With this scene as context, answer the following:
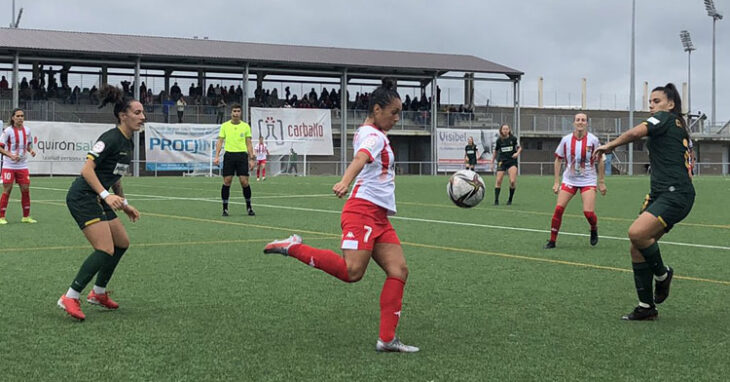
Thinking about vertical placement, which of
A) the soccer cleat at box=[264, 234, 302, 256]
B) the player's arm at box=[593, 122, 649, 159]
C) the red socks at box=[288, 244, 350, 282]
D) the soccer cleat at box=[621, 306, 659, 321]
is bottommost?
the soccer cleat at box=[621, 306, 659, 321]

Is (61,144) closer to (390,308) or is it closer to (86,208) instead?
(86,208)

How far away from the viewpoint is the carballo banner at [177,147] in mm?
45781

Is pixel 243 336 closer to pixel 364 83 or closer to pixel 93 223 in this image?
pixel 93 223

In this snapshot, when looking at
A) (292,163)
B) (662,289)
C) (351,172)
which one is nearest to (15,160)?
(351,172)

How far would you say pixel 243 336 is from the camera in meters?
6.35

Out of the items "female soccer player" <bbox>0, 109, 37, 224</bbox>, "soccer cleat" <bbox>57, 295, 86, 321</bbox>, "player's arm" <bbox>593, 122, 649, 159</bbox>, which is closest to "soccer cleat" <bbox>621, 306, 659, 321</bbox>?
"player's arm" <bbox>593, 122, 649, 159</bbox>

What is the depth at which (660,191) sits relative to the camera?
7305 millimetres

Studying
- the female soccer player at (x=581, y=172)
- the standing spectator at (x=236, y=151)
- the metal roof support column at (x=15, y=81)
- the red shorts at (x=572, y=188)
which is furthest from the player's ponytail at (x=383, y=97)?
→ the metal roof support column at (x=15, y=81)

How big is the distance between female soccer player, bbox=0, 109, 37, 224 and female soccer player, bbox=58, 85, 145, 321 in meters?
9.19

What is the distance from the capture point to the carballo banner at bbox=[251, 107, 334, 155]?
4941 centimetres

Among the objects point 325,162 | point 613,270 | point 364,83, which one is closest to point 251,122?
point 325,162

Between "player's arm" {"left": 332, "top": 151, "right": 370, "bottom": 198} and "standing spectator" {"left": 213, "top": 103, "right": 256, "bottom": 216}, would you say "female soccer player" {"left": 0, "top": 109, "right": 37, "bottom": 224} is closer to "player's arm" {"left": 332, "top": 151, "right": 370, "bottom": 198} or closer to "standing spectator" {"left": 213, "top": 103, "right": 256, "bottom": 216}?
"standing spectator" {"left": 213, "top": 103, "right": 256, "bottom": 216}

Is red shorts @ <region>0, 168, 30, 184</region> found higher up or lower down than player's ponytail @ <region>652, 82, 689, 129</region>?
lower down

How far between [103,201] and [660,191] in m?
4.48
